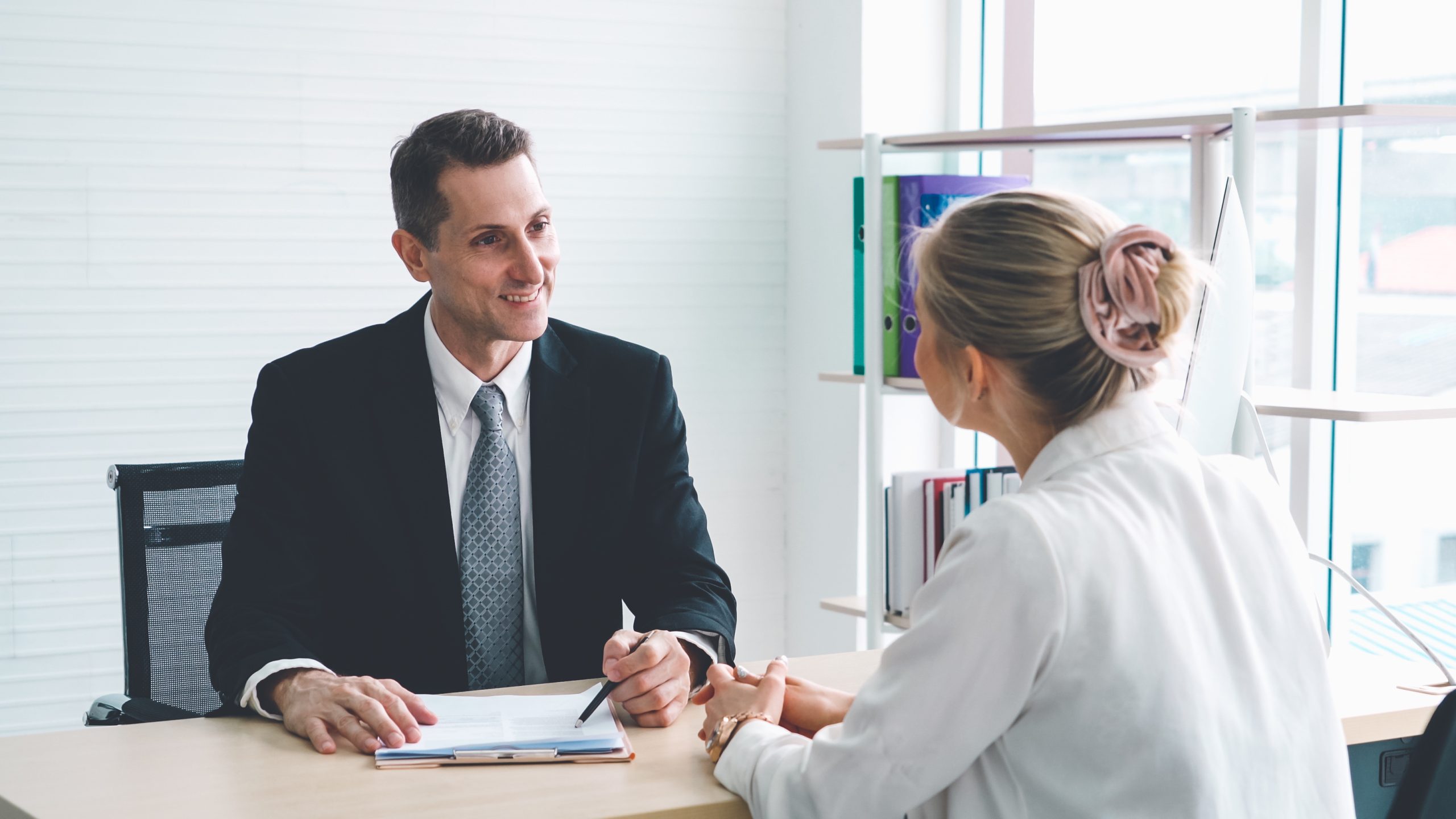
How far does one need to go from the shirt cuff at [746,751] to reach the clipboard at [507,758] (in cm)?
13

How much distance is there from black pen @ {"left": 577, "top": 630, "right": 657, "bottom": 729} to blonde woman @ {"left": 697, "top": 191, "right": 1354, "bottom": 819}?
0.35 meters

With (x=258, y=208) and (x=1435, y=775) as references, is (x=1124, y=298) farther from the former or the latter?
(x=258, y=208)

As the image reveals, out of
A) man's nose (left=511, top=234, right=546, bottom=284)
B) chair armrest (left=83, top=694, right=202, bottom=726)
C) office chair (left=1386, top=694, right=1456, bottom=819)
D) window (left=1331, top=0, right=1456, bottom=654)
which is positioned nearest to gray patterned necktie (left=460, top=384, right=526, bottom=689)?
man's nose (left=511, top=234, right=546, bottom=284)

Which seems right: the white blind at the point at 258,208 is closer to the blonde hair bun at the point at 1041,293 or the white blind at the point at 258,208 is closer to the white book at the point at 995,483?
the white book at the point at 995,483

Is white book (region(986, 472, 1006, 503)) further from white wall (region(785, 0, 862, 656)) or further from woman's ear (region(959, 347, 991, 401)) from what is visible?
woman's ear (region(959, 347, 991, 401))

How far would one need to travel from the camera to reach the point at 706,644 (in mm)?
1824

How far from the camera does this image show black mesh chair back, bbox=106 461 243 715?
2.15 m

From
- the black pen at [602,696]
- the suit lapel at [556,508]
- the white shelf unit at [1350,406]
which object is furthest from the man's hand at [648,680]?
the white shelf unit at [1350,406]

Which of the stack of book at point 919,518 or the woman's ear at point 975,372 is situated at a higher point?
the woman's ear at point 975,372

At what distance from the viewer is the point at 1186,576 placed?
1189mm

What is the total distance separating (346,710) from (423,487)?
0.46 meters

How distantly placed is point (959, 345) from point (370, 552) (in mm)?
1018

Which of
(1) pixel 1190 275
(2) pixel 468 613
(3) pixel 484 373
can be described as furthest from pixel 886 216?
(1) pixel 1190 275

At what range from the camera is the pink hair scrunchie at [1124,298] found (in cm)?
119
